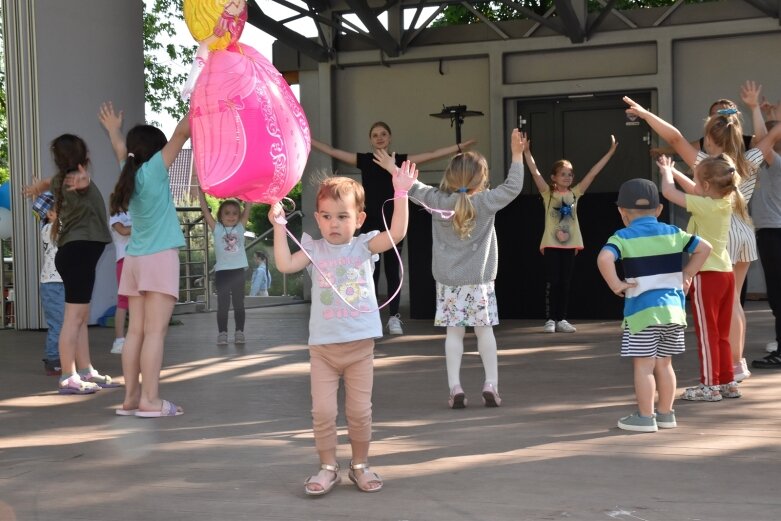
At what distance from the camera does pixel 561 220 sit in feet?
31.9

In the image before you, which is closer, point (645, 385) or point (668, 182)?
point (645, 385)

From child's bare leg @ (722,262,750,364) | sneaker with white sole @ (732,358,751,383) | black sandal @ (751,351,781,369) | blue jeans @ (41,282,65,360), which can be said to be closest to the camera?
child's bare leg @ (722,262,750,364)

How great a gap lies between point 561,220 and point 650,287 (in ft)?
16.4

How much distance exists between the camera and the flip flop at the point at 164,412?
5.44 metres

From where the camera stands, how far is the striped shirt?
475 cm

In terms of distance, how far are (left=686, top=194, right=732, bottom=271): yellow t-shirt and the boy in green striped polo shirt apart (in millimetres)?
616

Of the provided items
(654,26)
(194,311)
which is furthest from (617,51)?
(194,311)

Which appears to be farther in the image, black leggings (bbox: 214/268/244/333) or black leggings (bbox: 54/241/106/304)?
black leggings (bbox: 214/268/244/333)

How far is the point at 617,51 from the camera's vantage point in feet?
50.3

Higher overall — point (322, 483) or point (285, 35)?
point (285, 35)

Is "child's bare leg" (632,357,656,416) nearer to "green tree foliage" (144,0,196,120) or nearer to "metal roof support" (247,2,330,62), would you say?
"metal roof support" (247,2,330,62)

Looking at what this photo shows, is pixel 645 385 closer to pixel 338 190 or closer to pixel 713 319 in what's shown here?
pixel 713 319

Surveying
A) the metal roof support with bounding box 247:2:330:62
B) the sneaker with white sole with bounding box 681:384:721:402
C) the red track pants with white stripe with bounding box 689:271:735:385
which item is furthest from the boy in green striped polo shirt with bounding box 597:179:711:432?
the metal roof support with bounding box 247:2:330:62

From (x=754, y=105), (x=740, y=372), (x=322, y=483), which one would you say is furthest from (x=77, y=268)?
(x=754, y=105)
